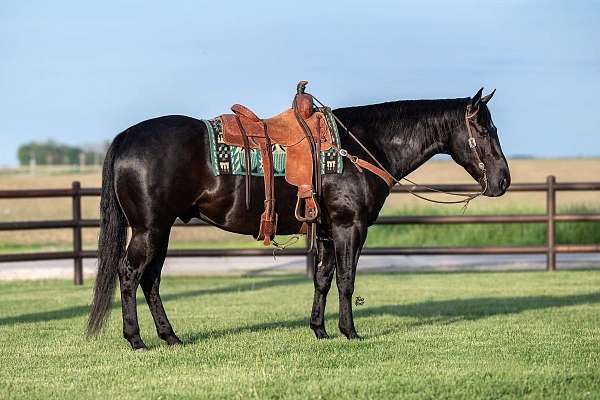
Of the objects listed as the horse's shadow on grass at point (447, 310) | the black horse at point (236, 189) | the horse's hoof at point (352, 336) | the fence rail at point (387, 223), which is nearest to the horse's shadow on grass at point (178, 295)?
the fence rail at point (387, 223)

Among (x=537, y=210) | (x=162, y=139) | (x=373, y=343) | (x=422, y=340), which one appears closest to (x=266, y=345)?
(x=373, y=343)

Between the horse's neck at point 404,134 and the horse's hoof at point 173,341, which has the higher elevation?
the horse's neck at point 404,134

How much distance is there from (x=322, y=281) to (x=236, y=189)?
1.13m

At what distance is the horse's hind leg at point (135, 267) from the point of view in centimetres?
660

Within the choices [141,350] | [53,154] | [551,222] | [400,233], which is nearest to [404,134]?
[141,350]

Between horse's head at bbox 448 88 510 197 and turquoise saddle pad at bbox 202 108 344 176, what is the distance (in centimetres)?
108

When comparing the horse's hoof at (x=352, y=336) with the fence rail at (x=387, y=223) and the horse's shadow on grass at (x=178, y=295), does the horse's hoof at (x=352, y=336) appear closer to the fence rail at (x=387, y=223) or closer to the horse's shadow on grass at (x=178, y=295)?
the horse's shadow on grass at (x=178, y=295)

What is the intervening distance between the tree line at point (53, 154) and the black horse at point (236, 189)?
76.5 metres

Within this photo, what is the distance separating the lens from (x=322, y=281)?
23.9 feet

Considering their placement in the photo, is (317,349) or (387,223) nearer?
(317,349)

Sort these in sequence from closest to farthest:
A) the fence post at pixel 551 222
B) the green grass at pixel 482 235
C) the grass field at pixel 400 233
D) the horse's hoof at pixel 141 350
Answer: the horse's hoof at pixel 141 350 < the fence post at pixel 551 222 < the green grass at pixel 482 235 < the grass field at pixel 400 233

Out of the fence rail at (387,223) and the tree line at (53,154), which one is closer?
the fence rail at (387,223)

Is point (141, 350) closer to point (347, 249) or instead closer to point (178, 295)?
point (347, 249)

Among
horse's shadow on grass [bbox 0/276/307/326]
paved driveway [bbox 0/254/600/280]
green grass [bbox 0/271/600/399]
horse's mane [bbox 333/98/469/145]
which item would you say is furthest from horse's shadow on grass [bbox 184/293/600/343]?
paved driveway [bbox 0/254/600/280]
